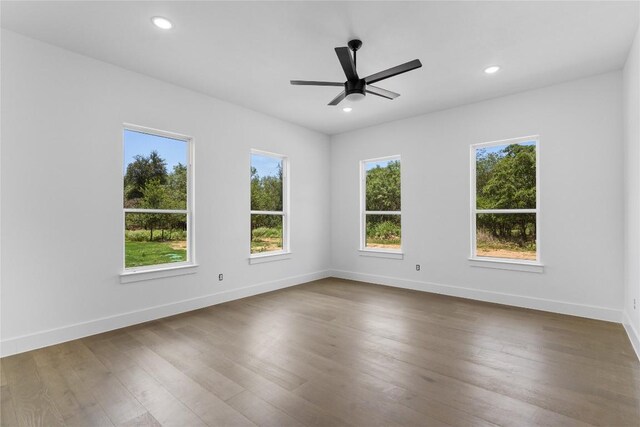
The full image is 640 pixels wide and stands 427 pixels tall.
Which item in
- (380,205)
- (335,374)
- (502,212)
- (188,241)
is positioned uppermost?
(380,205)

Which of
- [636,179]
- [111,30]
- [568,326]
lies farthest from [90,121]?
[568,326]

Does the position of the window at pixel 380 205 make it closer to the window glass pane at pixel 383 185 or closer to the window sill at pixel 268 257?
the window glass pane at pixel 383 185

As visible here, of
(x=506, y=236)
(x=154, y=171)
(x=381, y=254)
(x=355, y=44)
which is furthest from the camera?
(x=381, y=254)

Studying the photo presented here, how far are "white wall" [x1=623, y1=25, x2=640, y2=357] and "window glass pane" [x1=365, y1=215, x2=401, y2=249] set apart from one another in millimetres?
2957

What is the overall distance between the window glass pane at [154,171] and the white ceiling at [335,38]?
31.5 inches

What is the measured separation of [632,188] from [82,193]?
A: 5.62m

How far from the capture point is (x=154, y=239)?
4.00 metres

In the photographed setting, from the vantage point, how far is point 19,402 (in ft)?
7.05

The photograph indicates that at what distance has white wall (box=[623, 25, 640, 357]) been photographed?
9.64 ft

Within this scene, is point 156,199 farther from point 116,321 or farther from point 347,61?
point 347,61

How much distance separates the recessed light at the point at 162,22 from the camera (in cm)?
273

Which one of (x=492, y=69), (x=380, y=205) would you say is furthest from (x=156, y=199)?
(x=492, y=69)

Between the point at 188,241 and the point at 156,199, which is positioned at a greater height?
the point at 156,199

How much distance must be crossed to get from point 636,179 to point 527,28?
5.71ft
